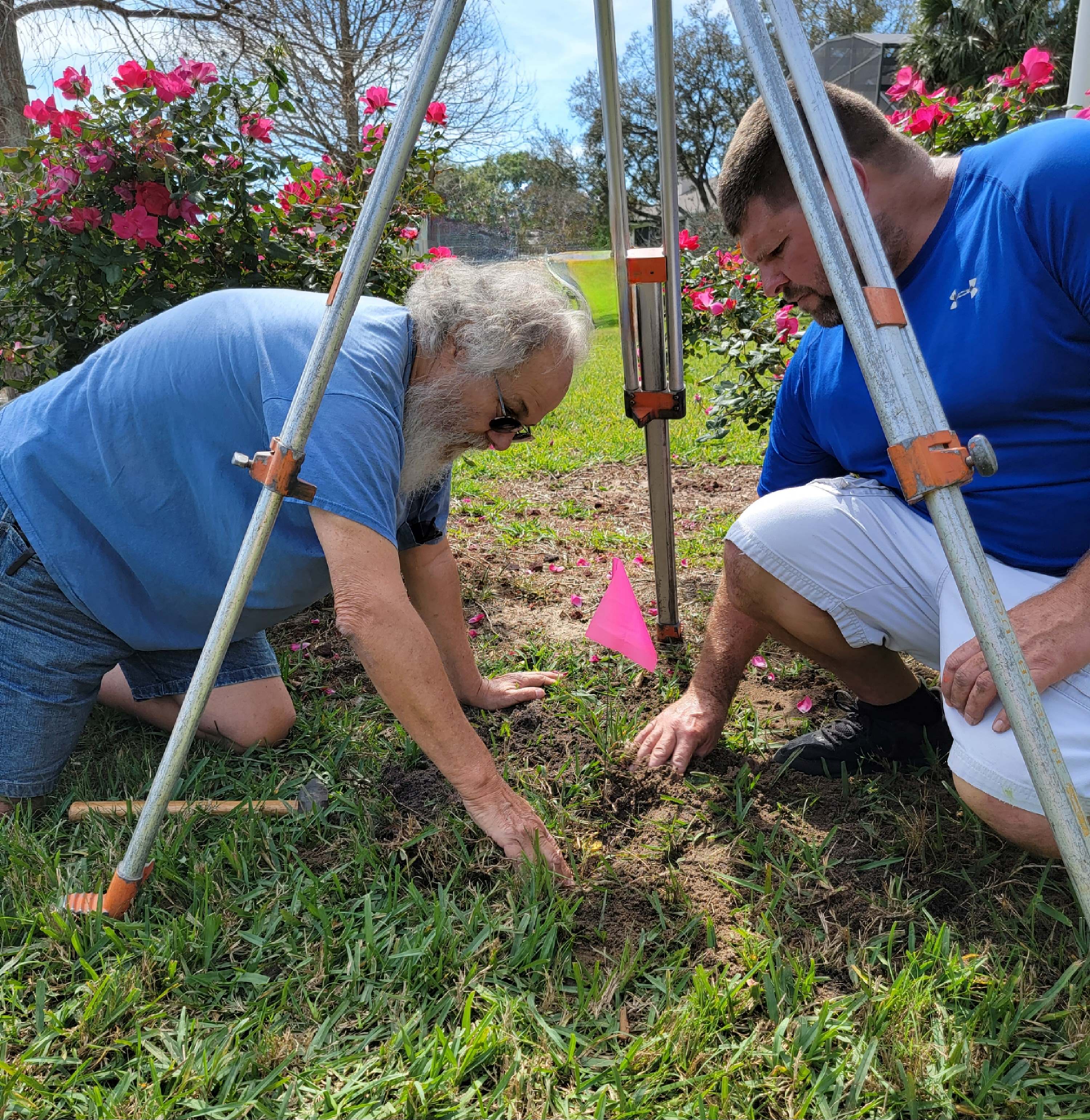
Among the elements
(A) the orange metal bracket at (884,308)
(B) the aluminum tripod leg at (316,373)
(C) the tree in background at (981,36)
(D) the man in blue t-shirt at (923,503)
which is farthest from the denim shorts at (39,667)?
(C) the tree in background at (981,36)

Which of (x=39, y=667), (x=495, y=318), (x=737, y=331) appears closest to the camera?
(x=495, y=318)

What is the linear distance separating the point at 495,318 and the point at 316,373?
1.64 ft

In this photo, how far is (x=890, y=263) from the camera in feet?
5.79

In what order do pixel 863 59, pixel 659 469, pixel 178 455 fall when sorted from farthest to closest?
pixel 863 59, pixel 659 469, pixel 178 455

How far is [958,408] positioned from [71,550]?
6.30 ft

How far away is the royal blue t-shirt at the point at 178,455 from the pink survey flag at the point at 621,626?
1.89 feet

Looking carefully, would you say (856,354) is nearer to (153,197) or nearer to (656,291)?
(656,291)

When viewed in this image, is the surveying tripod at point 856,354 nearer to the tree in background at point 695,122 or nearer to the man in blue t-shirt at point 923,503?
the man in blue t-shirt at point 923,503

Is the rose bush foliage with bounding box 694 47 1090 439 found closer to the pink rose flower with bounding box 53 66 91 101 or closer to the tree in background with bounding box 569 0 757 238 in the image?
the pink rose flower with bounding box 53 66 91 101

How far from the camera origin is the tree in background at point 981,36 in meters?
18.3

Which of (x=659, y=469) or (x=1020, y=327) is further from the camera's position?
(x=659, y=469)

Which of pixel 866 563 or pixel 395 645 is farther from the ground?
pixel 395 645

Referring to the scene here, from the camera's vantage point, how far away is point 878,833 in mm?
1854

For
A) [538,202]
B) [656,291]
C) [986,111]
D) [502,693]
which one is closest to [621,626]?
[502,693]
